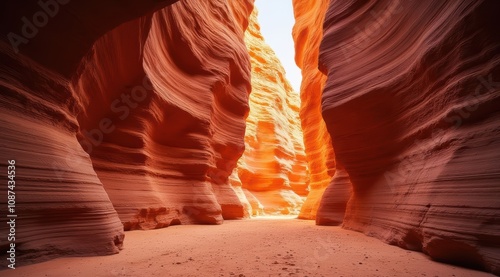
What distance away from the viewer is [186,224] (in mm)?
8633

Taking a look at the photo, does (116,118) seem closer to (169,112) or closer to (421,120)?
(169,112)

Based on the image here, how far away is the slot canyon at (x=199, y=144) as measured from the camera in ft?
10.4

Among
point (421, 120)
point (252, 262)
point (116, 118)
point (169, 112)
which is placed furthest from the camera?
point (169, 112)

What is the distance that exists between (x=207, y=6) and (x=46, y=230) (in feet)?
35.6

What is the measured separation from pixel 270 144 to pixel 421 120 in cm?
2185

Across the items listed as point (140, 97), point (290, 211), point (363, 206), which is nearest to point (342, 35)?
point (363, 206)

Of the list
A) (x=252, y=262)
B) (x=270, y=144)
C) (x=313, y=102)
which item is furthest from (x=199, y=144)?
(x=270, y=144)

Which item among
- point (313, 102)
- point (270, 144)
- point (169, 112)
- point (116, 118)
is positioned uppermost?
point (313, 102)

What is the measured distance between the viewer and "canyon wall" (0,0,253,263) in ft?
11.3

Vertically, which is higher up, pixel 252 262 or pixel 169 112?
pixel 169 112

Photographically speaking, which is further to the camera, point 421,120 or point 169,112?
point 169,112

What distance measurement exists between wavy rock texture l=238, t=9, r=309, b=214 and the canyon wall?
1162cm

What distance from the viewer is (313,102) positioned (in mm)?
16156

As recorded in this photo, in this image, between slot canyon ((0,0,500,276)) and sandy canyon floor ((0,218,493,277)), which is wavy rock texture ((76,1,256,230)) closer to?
slot canyon ((0,0,500,276))
